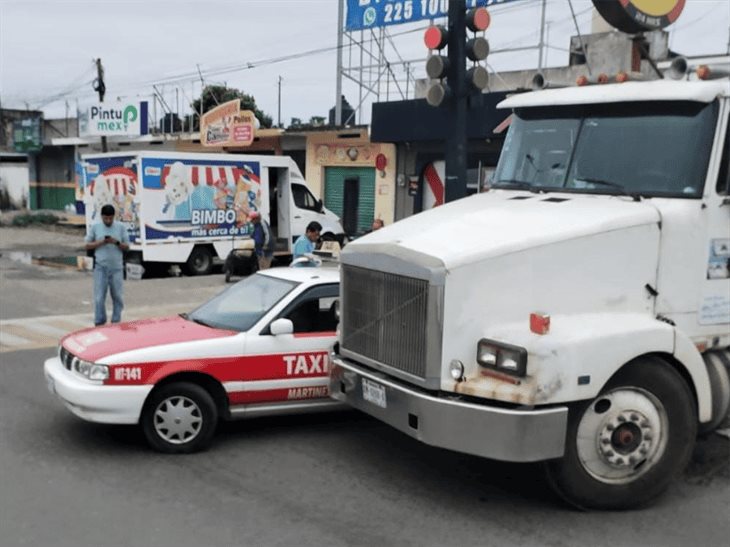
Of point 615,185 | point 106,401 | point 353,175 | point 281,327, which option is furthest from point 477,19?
point 353,175

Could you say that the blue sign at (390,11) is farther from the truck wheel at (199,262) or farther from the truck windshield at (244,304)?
the truck windshield at (244,304)

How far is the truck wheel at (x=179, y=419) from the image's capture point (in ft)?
22.9

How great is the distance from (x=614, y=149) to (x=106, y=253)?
7551 millimetres

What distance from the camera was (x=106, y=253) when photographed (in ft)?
38.4

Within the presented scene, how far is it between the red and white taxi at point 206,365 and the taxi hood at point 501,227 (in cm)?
126

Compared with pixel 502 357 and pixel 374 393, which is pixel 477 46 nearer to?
pixel 374 393

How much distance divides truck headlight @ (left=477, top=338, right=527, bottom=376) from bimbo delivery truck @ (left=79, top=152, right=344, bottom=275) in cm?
1490

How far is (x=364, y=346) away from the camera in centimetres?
650

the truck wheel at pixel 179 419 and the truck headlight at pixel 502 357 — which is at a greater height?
the truck headlight at pixel 502 357

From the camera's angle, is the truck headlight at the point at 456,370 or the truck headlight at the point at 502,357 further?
the truck headlight at the point at 456,370

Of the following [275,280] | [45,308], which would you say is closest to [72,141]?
[45,308]

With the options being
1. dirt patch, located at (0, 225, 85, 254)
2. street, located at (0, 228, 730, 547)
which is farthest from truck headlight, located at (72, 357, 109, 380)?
dirt patch, located at (0, 225, 85, 254)

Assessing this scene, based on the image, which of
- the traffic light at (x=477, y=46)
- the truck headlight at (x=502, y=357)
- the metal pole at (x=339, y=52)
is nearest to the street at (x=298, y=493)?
the truck headlight at (x=502, y=357)

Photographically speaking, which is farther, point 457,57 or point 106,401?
point 457,57
